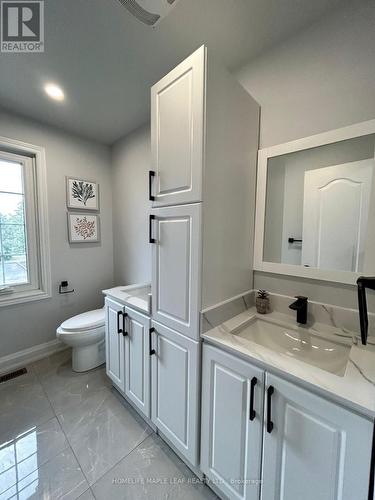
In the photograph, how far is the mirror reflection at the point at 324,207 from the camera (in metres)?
1.03

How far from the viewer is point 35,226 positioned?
2156 mm

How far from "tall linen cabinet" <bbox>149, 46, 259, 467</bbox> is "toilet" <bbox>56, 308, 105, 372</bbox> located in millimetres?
887

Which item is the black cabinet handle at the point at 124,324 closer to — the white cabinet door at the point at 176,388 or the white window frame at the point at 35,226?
the white cabinet door at the point at 176,388

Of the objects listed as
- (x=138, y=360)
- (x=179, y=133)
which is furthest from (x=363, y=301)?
(x=138, y=360)

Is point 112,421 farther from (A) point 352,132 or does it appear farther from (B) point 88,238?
(A) point 352,132

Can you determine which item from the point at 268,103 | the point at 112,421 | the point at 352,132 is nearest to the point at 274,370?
the point at 352,132

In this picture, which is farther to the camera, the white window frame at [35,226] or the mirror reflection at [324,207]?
the white window frame at [35,226]

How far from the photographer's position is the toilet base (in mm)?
1979

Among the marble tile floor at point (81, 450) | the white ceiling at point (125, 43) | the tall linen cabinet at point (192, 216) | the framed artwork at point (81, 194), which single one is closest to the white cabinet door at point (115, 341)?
the marble tile floor at point (81, 450)

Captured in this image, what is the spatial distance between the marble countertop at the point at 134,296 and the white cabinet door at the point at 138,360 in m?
0.05

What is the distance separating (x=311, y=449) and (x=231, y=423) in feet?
1.09

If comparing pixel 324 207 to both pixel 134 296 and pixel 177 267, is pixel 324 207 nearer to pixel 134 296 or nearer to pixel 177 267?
pixel 177 267

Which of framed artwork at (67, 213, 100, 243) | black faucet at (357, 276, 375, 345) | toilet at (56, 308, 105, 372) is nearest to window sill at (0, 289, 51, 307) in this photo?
toilet at (56, 308, 105, 372)

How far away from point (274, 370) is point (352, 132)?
3.90 ft
